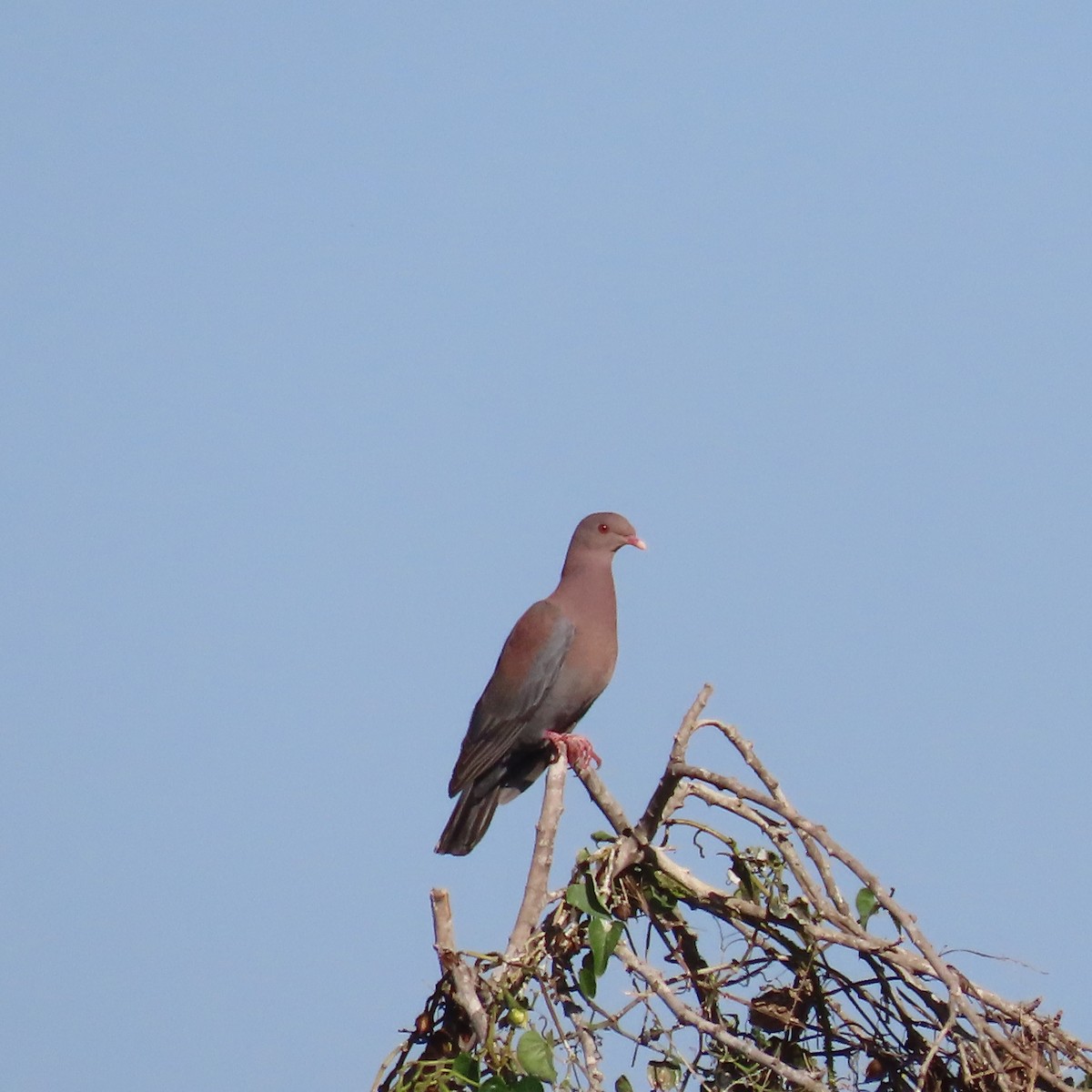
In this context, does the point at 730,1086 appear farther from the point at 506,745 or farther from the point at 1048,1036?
the point at 506,745

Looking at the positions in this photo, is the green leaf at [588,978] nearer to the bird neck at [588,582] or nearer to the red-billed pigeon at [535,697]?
the red-billed pigeon at [535,697]

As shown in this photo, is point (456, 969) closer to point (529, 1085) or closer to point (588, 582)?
point (529, 1085)

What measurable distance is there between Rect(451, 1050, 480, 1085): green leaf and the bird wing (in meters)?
3.00

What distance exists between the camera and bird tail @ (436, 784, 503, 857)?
22.6 ft

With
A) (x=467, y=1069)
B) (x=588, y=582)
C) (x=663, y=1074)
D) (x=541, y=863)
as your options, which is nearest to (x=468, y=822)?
(x=588, y=582)

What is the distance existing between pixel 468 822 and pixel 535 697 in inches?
22.8

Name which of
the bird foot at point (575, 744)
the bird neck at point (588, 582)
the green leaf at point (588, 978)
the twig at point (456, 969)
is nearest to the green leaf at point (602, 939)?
the green leaf at point (588, 978)

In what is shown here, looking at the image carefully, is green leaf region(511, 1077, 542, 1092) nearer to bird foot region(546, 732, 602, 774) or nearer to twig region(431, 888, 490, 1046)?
twig region(431, 888, 490, 1046)

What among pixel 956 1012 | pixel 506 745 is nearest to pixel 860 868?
pixel 956 1012

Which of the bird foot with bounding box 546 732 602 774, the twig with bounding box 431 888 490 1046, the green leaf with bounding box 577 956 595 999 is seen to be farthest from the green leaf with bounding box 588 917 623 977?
the bird foot with bounding box 546 732 602 774

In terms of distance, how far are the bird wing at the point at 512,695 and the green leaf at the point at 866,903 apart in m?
3.07

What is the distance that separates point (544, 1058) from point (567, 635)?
11.3 ft

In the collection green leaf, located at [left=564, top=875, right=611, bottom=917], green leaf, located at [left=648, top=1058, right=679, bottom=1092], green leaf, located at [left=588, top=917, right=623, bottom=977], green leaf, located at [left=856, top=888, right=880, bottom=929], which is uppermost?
green leaf, located at [left=856, top=888, right=880, bottom=929]

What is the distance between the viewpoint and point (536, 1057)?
397cm
